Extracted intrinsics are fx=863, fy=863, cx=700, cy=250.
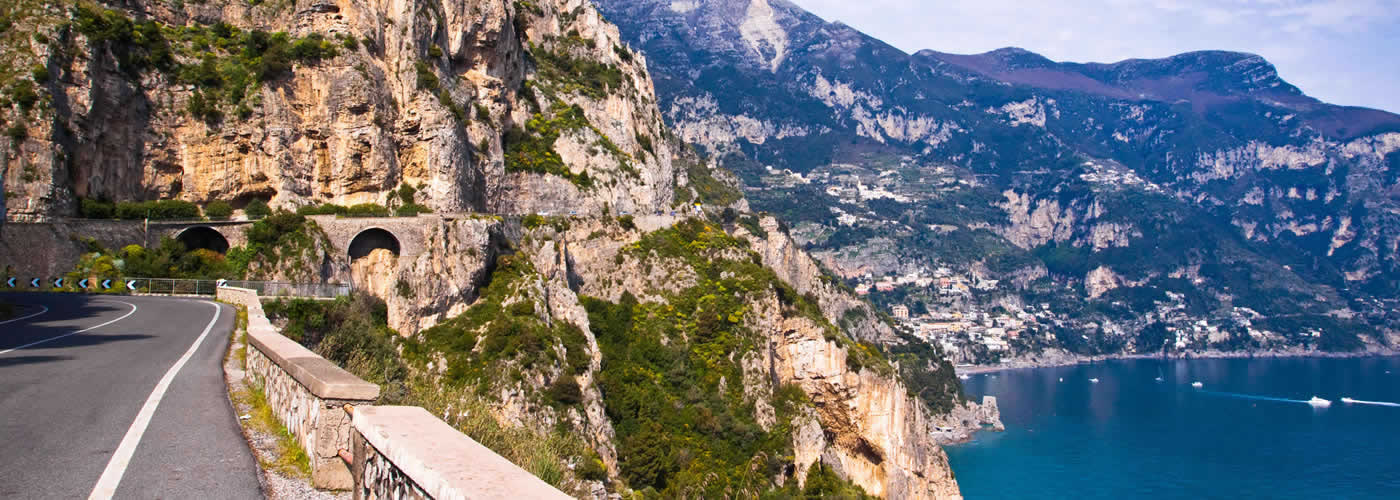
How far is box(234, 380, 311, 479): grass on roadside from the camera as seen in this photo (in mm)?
6703

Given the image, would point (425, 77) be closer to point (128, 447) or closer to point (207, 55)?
point (207, 55)

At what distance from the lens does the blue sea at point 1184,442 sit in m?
92.4

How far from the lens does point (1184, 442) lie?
115m

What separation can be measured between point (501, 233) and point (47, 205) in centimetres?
1594

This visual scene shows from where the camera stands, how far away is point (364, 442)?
5602mm

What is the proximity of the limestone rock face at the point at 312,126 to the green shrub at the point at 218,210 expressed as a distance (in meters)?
0.54

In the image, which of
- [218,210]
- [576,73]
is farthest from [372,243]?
[576,73]

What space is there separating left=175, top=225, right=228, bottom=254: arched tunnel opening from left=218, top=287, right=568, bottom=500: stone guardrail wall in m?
28.9

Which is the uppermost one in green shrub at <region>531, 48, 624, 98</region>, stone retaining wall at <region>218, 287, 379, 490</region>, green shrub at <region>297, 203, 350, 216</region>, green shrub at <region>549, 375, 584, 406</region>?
green shrub at <region>531, 48, 624, 98</region>

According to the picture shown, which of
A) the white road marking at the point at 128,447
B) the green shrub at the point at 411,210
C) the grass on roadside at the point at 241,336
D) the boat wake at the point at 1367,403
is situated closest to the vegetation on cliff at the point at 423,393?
the grass on roadside at the point at 241,336

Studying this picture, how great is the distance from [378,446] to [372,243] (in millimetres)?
31001

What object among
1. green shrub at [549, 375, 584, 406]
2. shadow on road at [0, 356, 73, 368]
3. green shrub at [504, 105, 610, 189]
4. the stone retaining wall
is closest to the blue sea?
green shrub at [504, 105, 610, 189]

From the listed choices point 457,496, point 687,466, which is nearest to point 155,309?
point 687,466

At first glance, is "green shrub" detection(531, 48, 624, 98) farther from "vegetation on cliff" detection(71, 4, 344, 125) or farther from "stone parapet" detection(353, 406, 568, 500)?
"stone parapet" detection(353, 406, 568, 500)
